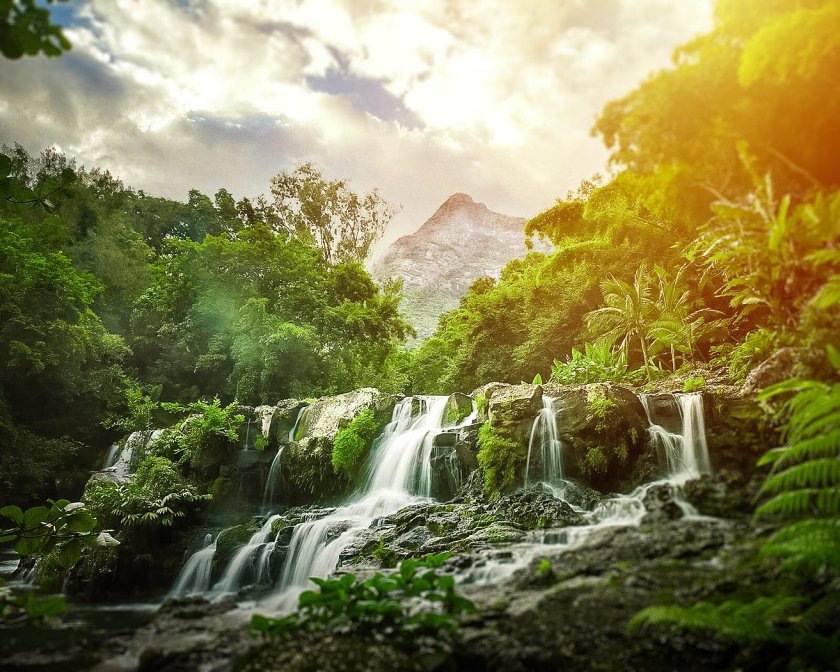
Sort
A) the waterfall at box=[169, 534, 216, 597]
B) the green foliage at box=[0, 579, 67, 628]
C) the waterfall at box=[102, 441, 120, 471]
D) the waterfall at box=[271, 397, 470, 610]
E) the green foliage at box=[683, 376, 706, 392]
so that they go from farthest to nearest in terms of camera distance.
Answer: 1. the waterfall at box=[102, 441, 120, 471]
2. the green foliage at box=[683, 376, 706, 392]
3. the waterfall at box=[169, 534, 216, 597]
4. the waterfall at box=[271, 397, 470, 610]
5. the green foliage at box=[0, 579, 67, 628]

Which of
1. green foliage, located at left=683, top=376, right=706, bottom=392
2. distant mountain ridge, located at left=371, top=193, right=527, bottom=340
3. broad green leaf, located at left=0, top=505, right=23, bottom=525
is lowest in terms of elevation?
broad green leaf, located at left=0, top=505, right=23, bottom=525

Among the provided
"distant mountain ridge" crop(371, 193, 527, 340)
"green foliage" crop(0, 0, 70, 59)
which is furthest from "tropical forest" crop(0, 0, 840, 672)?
"distant mountain ridge" crop(371, 193, 527, 340)

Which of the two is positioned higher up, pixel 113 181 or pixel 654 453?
pixel 113 181

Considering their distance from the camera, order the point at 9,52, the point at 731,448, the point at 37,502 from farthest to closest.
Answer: the point at 37,502 → the point at 731,448 → the point at 9,52

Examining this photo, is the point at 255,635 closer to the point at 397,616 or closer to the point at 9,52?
the point at 397,616

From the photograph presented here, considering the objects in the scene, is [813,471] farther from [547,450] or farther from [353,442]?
[353,442]

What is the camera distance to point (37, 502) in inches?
553

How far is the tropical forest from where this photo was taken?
129 inches

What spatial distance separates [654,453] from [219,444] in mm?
11020

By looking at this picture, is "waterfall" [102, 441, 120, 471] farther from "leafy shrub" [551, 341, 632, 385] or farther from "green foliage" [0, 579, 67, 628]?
"leafy shrub" [551, 341, 632, 385]

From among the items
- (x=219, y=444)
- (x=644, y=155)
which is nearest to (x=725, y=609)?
(x=644, y=155)

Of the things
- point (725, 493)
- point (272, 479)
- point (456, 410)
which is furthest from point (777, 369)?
point (272, 479)

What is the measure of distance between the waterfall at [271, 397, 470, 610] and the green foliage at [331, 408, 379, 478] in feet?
0.96

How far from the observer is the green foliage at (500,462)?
26.8 ft
